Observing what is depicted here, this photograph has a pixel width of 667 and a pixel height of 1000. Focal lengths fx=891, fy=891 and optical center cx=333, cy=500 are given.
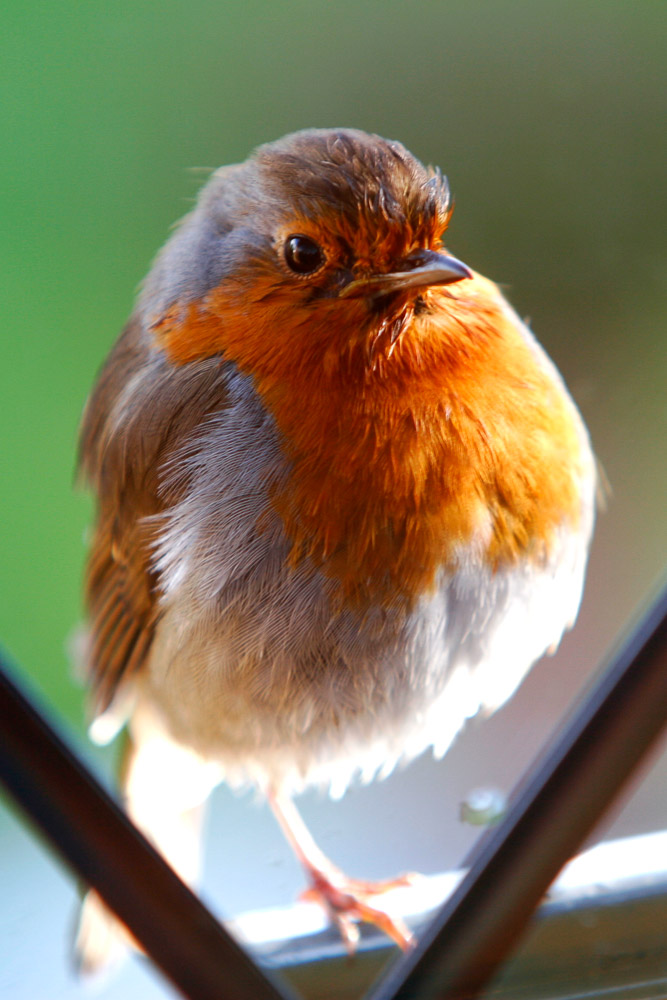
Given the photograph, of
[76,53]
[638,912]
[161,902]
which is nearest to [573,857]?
[638,912]

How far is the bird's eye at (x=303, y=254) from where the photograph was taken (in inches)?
33.9

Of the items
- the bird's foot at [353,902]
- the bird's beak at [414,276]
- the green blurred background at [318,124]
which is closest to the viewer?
the bird's beak at [414,276]

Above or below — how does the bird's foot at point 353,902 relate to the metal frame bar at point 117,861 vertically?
below

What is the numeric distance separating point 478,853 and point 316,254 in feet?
2.55

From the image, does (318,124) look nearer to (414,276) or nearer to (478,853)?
(414,276)

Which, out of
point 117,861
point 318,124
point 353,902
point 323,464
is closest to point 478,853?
point 353,902

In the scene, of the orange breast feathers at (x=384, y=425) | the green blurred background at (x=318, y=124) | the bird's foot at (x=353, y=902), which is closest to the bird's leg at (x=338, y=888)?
the bird's foot at (x=353, y=902)

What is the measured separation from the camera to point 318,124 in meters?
0.94

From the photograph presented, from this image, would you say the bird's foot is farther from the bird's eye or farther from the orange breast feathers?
the bird's eye

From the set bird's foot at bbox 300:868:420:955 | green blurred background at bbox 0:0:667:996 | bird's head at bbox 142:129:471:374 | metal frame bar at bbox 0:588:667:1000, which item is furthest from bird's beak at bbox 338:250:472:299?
bird's foot at bbox 300:868:420:955

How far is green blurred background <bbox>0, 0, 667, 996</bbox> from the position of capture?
0.99 m

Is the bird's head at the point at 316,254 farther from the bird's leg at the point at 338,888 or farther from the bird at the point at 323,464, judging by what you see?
the bird's leg at the point at 338,888

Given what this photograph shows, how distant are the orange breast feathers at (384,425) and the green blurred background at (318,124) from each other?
137 mm

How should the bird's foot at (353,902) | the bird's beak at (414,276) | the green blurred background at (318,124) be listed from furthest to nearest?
the bird's foot at (353,902) < the green blurred background at (318,124) < the bird's beak at (414,276)
